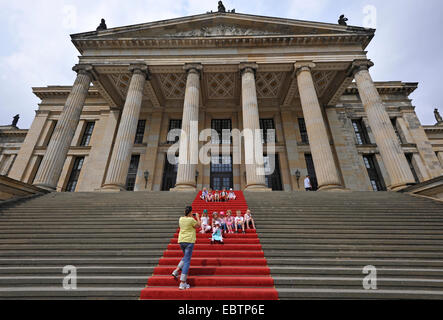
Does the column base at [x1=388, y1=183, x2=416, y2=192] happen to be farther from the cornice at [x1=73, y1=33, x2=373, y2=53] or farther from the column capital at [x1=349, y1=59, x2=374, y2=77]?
the cornice at [x1=73, y1=33, x2=373, y2=53]

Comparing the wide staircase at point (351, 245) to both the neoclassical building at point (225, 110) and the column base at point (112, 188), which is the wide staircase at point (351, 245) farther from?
the column base at point (112, 188)

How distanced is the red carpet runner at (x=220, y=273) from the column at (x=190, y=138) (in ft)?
21.2

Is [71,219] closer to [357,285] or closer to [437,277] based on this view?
[357,285]

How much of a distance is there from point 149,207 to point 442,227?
11.5 meters

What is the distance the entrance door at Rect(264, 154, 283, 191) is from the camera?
19.7 metres

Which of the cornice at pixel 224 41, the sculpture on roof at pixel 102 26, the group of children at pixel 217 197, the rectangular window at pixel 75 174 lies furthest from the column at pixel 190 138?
the rectangular window at pixel 75 174

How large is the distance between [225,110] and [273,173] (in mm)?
8965

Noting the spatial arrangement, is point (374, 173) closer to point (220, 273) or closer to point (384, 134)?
point (384, 134)

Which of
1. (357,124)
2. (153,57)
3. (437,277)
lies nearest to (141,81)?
(153,57)

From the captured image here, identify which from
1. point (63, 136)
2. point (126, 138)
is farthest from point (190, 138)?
point (63, 136)

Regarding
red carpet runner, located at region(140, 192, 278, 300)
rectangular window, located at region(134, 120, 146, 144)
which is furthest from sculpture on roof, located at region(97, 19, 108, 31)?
red carpet runner, located at region(140, 192, 278, 300)

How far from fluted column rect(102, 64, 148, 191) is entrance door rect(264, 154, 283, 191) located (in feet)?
Result: 42.0

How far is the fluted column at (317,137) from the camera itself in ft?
41.9

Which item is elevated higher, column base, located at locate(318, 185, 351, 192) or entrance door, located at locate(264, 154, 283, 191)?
entrance door, located at locate(264, 154, 283, 191)
